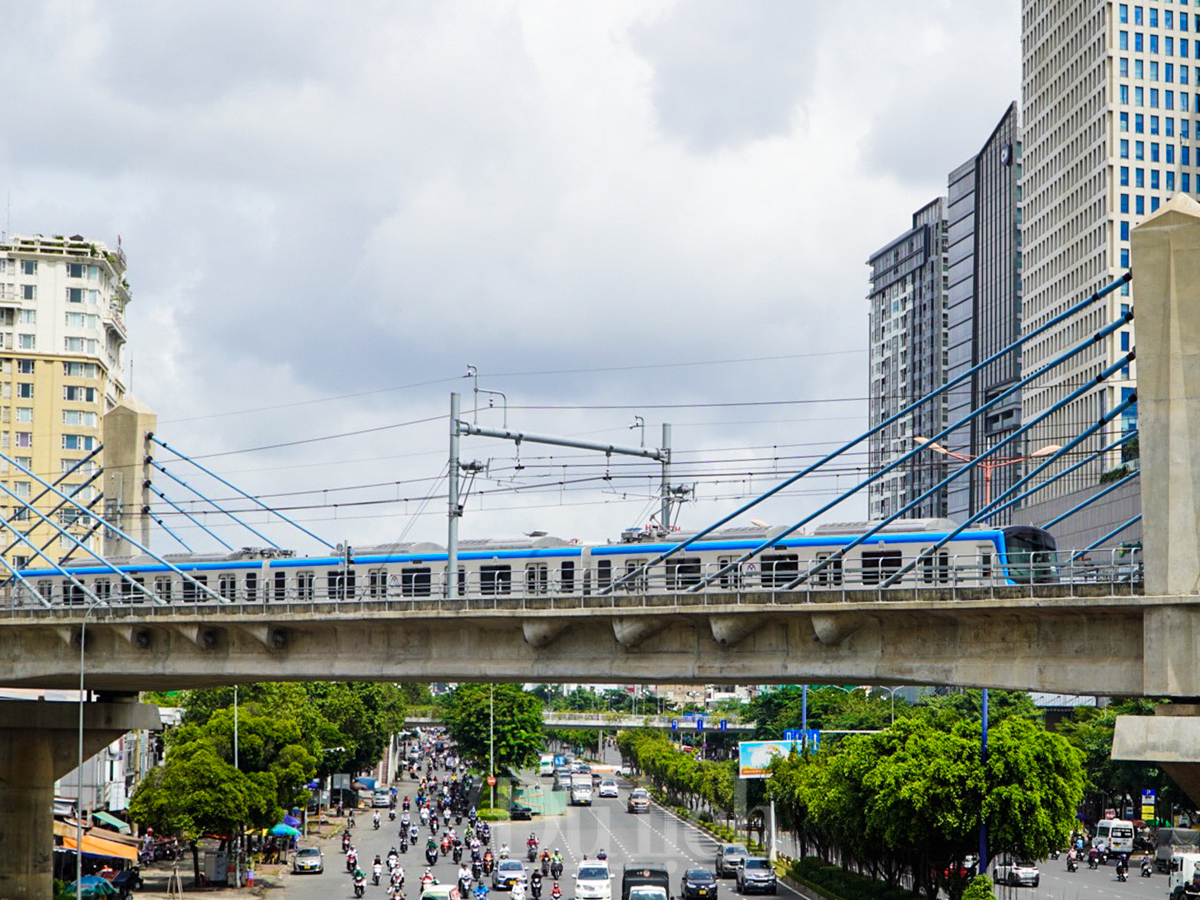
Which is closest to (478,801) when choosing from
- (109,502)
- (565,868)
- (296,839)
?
(296,839)

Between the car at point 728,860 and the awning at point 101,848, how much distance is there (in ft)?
82.4

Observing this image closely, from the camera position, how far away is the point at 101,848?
217ft

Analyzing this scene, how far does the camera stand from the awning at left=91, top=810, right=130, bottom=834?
258 ft

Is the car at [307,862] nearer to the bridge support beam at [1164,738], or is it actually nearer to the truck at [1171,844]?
the truck at [1171,844]

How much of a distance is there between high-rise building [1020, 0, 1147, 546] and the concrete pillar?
11317 cm

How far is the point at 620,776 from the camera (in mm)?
171000

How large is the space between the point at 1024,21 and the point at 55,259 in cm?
10138

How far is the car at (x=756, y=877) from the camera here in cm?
6594

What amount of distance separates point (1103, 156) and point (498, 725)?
79352 mm

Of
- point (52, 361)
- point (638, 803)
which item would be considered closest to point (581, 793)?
point (638, 803)

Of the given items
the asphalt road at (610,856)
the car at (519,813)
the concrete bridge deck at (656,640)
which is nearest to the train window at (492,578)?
the concrete bridge deck at (656,640)

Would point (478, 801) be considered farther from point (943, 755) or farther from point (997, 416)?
point (997, 416)

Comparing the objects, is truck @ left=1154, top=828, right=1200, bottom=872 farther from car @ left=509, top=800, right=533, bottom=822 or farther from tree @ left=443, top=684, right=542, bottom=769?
tree @ left=443, top=684, right=542, bottom=769

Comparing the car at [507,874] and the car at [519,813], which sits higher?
the car at [507,874]
